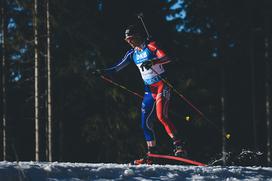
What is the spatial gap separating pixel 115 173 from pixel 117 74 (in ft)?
32.2

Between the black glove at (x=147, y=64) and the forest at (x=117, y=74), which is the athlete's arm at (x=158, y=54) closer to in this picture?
the black glove at (x=147, y=64)

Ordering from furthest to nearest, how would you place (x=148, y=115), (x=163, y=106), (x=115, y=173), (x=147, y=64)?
1. (x=148, y=115)
2. (x=163, y=106)
3. (x=147, y=64)
4. (x=115, y=173)

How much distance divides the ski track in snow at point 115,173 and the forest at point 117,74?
25.4ft

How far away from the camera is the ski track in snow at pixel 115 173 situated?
189 inches

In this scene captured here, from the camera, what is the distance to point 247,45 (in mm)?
18672

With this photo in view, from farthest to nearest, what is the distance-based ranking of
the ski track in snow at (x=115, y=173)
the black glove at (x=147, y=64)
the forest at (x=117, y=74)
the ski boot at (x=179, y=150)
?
the forest at (x=117, y=74), the ski boot at (x=179, y=150), the black glove at (x=147, y=64), the ski track in snow at (x=115, y=173)

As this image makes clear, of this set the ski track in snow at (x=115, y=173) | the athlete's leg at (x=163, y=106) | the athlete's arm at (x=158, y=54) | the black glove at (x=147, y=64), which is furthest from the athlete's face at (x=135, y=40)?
the ski track in snow at (x=115, y=173)

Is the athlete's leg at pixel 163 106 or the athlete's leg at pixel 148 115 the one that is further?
the athlete's leg at pixel 148 115

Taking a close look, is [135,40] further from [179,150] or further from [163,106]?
[179,150]

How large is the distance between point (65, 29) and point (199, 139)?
801 centimetres

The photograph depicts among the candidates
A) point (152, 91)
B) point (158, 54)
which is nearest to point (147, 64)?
point (158, 54)

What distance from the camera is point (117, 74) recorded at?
14797mm

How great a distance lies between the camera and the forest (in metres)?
14.5

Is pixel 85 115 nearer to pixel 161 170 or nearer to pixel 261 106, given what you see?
pixel 261 106
